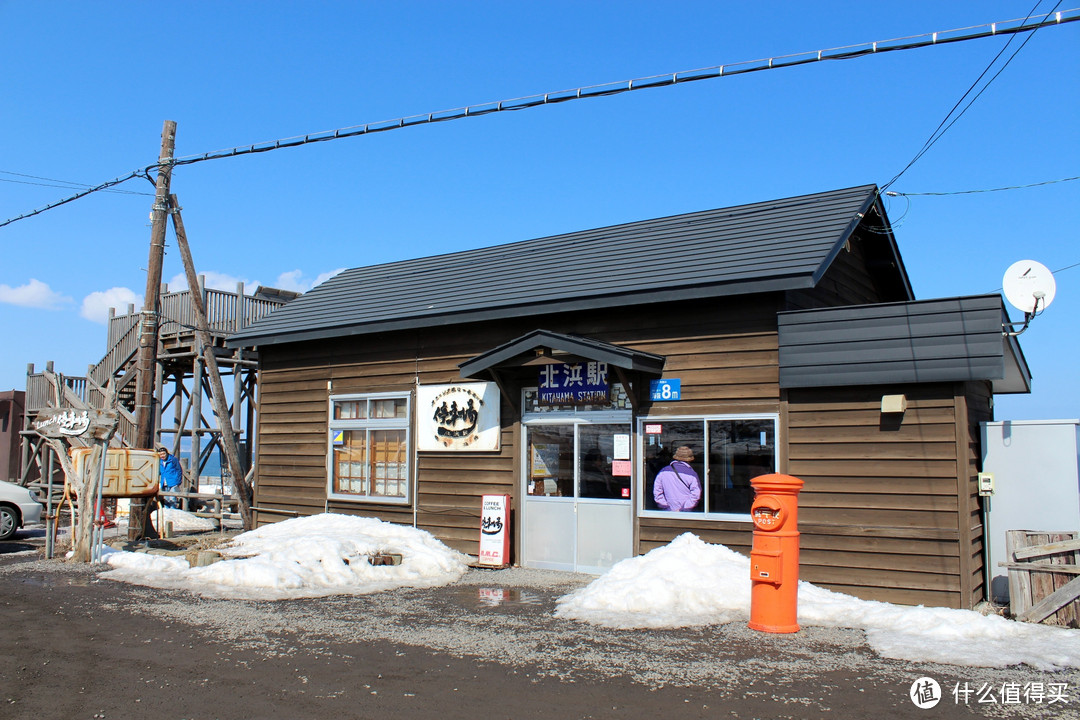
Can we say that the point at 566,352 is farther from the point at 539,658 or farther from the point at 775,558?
the point at 539,658

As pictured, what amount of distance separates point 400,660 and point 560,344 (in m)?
5.15

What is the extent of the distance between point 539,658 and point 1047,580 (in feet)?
16.2

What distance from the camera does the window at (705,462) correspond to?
9.88m

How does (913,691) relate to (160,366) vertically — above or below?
below

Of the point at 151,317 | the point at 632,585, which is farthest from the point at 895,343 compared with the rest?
the point at 151,317

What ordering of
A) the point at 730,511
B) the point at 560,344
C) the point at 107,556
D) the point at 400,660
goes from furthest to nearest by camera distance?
1. the point at 107,556
2. the point at 560,344
3. the point at 730,511
4. the point at 400,660

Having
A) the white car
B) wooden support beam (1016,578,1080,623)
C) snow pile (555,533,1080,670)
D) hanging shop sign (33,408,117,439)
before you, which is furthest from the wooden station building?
the white car

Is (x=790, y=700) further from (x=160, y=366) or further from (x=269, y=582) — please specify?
(x=160, y=366)

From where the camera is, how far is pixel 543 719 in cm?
514

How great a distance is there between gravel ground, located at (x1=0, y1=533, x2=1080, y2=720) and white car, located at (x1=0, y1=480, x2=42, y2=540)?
7086 millimetres

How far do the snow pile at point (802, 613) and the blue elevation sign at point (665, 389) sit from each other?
177 centimetres

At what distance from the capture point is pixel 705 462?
400 inches

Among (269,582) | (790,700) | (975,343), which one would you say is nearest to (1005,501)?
(975,343)

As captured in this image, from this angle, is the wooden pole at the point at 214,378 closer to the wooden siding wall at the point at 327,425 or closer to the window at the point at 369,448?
the wooden siding wall at the point at 327,425
